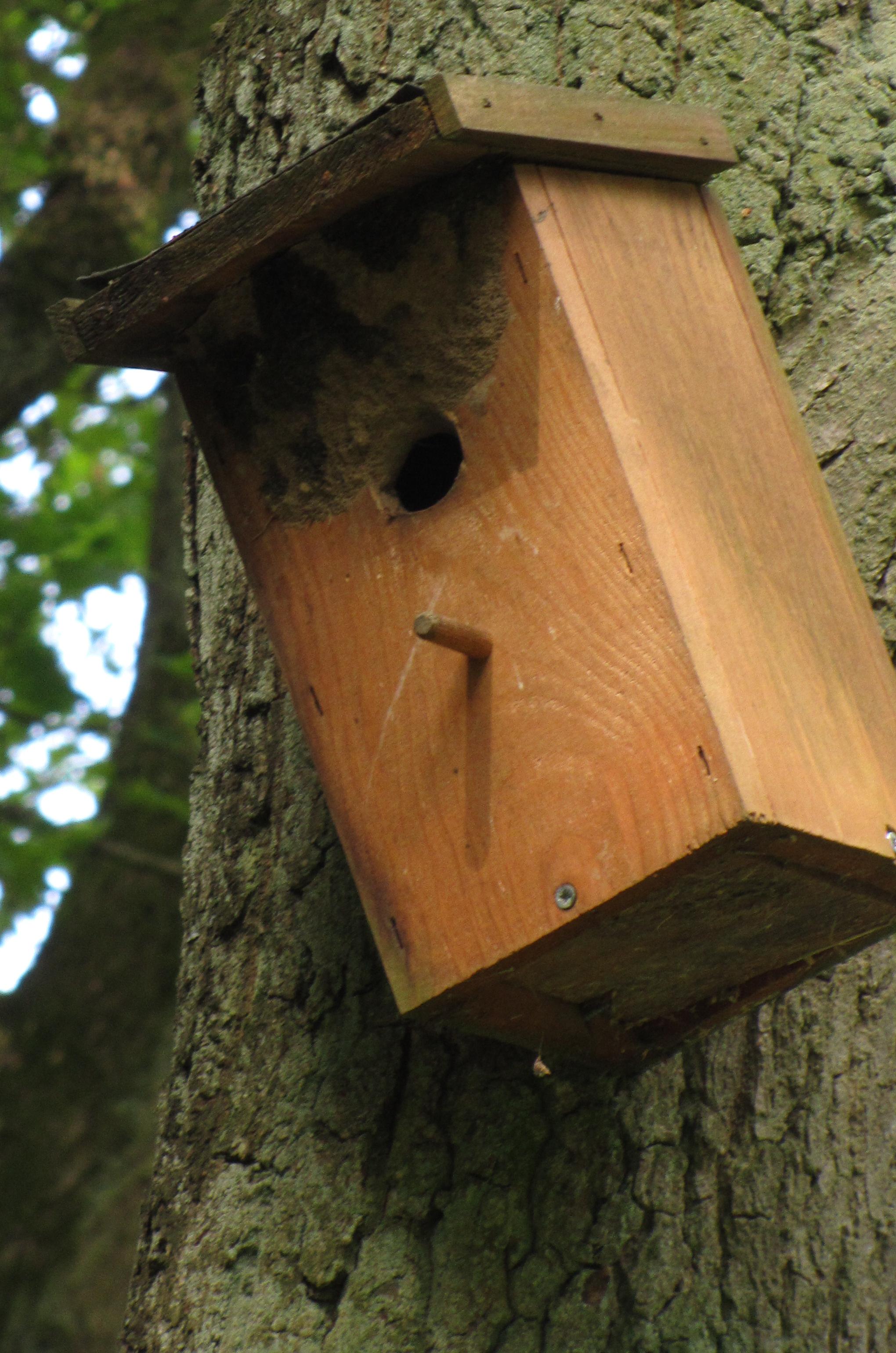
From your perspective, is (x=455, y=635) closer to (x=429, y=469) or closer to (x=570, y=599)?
(x=570, y=599)

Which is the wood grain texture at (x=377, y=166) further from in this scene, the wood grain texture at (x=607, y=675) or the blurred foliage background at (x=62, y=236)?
the blurred foliage background at (x=62, y=236)

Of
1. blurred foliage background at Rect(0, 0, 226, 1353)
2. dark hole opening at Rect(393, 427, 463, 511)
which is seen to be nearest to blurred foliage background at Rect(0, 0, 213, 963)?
blurred foliage background at Rect(0, 0, 226, 1353)

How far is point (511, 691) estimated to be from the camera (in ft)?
5.26

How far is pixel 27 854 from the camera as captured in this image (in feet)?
20.3

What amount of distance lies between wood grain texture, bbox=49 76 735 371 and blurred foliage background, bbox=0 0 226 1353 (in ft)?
8.92

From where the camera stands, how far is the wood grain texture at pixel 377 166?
1602 mm

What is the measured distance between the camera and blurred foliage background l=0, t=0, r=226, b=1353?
500 centimetres

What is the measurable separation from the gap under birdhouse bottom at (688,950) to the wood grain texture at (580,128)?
777 mm

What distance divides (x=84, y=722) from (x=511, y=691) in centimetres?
529

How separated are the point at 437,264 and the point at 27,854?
492 centimetres

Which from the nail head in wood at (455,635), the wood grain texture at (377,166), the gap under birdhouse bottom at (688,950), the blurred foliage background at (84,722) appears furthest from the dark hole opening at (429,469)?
Answer: the blurred foliage background at (84,722)

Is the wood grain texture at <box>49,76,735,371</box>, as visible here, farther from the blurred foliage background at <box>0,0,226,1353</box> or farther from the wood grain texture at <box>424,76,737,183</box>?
the blurred foliage background at <box>0,0,226,1353</box>

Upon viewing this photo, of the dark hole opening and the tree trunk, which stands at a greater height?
the dark hole opening

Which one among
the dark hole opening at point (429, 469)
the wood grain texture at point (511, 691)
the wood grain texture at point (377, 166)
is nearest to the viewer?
the wood grain texture at point (511, 691)
